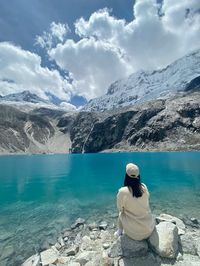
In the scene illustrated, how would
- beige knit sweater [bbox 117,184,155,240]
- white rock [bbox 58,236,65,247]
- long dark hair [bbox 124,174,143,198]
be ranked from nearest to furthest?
long dark hair [bbox 124,174,143,198] < beige knit sweater [bbox 117,184,155,240] < white rock [bbox 58,236,65,247]

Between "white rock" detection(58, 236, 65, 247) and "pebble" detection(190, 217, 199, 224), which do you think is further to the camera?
"pebble" detection(190, 217, 199, 224)

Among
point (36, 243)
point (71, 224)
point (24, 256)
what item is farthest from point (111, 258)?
point (71, 224)

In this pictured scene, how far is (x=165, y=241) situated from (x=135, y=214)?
5.74 feet

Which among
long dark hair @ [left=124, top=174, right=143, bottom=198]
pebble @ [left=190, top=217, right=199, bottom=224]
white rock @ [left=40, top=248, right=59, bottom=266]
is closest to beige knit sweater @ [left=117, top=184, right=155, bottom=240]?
long dark hair @ [left=124, top=174, right=143, bottom=198]

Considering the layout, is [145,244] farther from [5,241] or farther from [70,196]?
[70,196]

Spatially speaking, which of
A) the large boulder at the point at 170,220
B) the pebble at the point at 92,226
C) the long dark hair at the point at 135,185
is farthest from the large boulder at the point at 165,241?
the pebble at the point at 92,226

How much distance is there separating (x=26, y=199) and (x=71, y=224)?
15.2m

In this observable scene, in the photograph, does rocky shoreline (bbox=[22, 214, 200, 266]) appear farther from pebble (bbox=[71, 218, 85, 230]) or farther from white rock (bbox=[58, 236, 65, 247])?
pebble (bbox=[71, 218, 85, 230])

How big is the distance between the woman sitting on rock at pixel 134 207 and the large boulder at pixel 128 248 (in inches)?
8.1

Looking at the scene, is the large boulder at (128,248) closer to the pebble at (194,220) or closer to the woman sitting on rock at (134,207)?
the woman sitting on rock at (134,207)

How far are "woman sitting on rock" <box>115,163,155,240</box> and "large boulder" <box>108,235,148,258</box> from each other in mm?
205

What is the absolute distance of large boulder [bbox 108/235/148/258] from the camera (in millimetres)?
10773

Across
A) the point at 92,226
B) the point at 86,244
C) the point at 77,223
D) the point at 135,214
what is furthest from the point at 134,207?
the point at 77,223

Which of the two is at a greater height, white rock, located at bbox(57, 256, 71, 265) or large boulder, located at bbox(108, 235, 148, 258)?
large boulder, located at bbox(108, 235, 148, 258)
